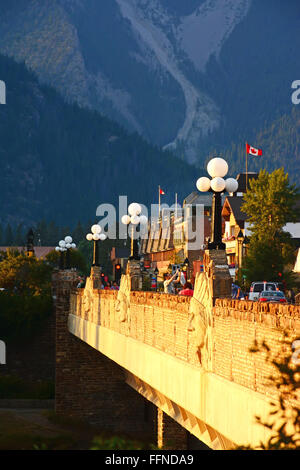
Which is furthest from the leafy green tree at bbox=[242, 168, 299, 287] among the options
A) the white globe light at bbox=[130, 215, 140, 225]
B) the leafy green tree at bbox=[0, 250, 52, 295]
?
the white globe light at bbox=[130, 215, 140, 225]

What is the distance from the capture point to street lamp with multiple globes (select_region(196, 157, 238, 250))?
1747 cm

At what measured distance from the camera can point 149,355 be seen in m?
21.1

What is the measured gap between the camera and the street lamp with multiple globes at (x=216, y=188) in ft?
57.3

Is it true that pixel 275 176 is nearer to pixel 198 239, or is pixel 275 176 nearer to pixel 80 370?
pixel 80 370

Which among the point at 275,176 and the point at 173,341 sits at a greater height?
the point at 275,176

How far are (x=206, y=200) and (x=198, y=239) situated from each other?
36.7 m

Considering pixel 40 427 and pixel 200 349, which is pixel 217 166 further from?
pixel 40 427

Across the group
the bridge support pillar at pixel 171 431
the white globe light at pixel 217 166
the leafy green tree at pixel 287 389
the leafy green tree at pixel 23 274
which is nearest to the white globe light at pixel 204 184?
the white globe light at pixel 217 166

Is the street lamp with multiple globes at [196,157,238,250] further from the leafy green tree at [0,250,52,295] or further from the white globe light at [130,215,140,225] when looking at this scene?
the leafy green tree at [0,250,52,295]

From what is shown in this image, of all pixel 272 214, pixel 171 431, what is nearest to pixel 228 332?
pixel 171 431

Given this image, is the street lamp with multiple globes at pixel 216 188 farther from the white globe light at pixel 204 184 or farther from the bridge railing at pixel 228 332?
the bridge railing at pixel 228 332

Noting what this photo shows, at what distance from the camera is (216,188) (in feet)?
63.0

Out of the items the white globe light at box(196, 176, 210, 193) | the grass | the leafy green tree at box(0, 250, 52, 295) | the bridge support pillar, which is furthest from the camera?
the leafy green tree at box(0, 250, 52, 295)
